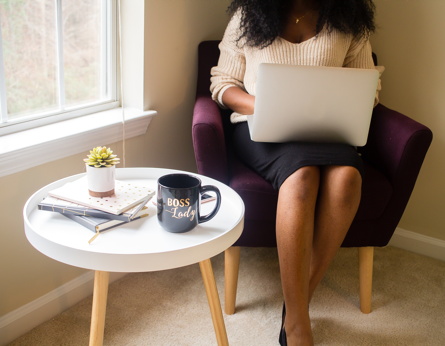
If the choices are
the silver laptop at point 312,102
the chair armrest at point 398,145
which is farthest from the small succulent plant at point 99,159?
the chair armrest at point 398,145

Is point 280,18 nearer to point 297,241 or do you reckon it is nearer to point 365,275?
point 297,241

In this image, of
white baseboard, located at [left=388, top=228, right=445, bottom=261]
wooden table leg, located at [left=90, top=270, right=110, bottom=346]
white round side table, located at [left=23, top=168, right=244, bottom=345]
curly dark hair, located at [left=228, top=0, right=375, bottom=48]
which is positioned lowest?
white baseboard, located at [left=388, top=228, right=445, bottom=261]

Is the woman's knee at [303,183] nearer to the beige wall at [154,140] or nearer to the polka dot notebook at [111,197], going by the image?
the polka dot notebook at [111,197]

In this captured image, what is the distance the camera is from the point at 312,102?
1250mm

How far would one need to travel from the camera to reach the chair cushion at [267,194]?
4.64 feet

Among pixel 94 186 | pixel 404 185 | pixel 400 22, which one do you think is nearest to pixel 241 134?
pixel 404 185

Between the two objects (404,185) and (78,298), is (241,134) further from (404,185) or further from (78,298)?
(78,298)

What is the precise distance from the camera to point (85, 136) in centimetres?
143

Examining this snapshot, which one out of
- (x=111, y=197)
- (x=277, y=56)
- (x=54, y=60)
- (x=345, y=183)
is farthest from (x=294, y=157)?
(x=54, y=60)

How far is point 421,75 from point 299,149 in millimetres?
814

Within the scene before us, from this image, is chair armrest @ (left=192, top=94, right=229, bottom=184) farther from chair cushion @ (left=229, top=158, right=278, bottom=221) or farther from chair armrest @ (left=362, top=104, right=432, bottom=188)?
chair armrest @ (left=362, top=104, right=432, bottom=188)

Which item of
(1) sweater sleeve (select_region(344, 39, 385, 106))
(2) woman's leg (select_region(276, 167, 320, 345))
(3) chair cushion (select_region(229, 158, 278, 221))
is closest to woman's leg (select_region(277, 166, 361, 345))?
(2) woman's leg (select_region(276, 167, 320, 345))

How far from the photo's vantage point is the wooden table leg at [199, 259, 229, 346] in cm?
116

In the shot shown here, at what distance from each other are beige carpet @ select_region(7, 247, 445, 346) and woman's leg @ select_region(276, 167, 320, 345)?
0.53 feet
